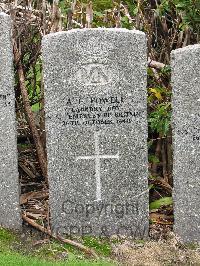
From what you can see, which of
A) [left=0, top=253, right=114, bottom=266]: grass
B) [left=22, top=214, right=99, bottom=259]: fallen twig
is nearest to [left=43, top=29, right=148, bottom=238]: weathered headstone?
[left=22, top=214, right=99, bottom=259]: fallen twig

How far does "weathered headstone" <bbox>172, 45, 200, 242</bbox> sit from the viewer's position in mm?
5492

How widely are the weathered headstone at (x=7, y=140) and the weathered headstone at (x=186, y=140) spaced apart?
60.2 inches

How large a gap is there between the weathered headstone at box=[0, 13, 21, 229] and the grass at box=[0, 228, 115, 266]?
0.20 meters

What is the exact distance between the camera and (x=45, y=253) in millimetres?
5691

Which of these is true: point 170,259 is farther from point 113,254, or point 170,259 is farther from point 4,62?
point 4,62

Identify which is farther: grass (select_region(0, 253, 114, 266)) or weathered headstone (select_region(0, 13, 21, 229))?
weathered headstone (select_region(0, 13, 21, 229))

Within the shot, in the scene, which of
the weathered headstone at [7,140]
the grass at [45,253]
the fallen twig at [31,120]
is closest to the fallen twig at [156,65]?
the fallen twig at [31,120]

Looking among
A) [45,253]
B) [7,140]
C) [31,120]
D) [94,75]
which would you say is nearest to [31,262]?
[45,253]

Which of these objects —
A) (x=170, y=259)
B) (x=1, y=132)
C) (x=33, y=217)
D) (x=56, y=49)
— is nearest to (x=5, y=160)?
(x=1, y=132)

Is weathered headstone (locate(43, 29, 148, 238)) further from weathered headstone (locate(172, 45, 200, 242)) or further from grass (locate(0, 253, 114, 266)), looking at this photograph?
grass (locate(0, 253, 114, 266))

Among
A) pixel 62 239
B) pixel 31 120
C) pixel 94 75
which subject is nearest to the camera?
pixel 94 75

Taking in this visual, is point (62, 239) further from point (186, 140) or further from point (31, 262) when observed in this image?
point (186, 140)

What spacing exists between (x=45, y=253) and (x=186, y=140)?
1682 millimetres

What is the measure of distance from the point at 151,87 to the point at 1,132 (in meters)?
2.07
